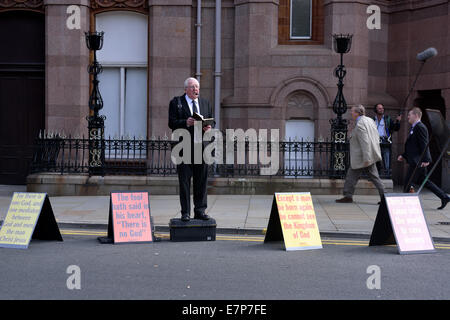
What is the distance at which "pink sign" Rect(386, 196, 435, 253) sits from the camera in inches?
333

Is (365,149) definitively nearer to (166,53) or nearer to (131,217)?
(131,217)

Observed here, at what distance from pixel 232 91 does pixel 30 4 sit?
5.81 metres

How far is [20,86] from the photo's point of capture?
58.7 feet

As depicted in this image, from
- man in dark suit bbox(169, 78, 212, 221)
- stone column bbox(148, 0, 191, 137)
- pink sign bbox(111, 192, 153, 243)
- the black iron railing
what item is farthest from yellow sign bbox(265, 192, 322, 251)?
stone column bbox(148, 0, 191, 137)

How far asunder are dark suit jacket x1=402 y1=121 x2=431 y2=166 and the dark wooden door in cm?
982

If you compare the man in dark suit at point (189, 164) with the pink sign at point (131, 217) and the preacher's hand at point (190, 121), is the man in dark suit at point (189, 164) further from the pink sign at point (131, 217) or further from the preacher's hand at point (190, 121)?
the pink sign at point (131, 217)

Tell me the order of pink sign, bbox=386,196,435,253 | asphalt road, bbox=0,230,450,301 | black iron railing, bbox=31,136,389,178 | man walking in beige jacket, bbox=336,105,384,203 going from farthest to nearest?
black iron railing, bbox=31,136,389,178 < man walking in beige jacket, bbox=336,105,384,203 < pink sign, bbox=386,196,435,253 < asphalt road, bbox=0,230,450,301

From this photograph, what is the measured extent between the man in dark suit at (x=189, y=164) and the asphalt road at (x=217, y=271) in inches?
22.1

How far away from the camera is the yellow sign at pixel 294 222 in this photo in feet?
28.7

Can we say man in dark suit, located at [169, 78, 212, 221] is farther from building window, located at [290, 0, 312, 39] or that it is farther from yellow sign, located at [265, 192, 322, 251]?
building window, located at [290, 0, 312, 39]

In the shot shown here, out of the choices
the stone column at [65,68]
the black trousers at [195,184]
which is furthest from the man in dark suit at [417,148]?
the stone column at [65,68]

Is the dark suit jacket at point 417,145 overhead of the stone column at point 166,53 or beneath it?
beneath
